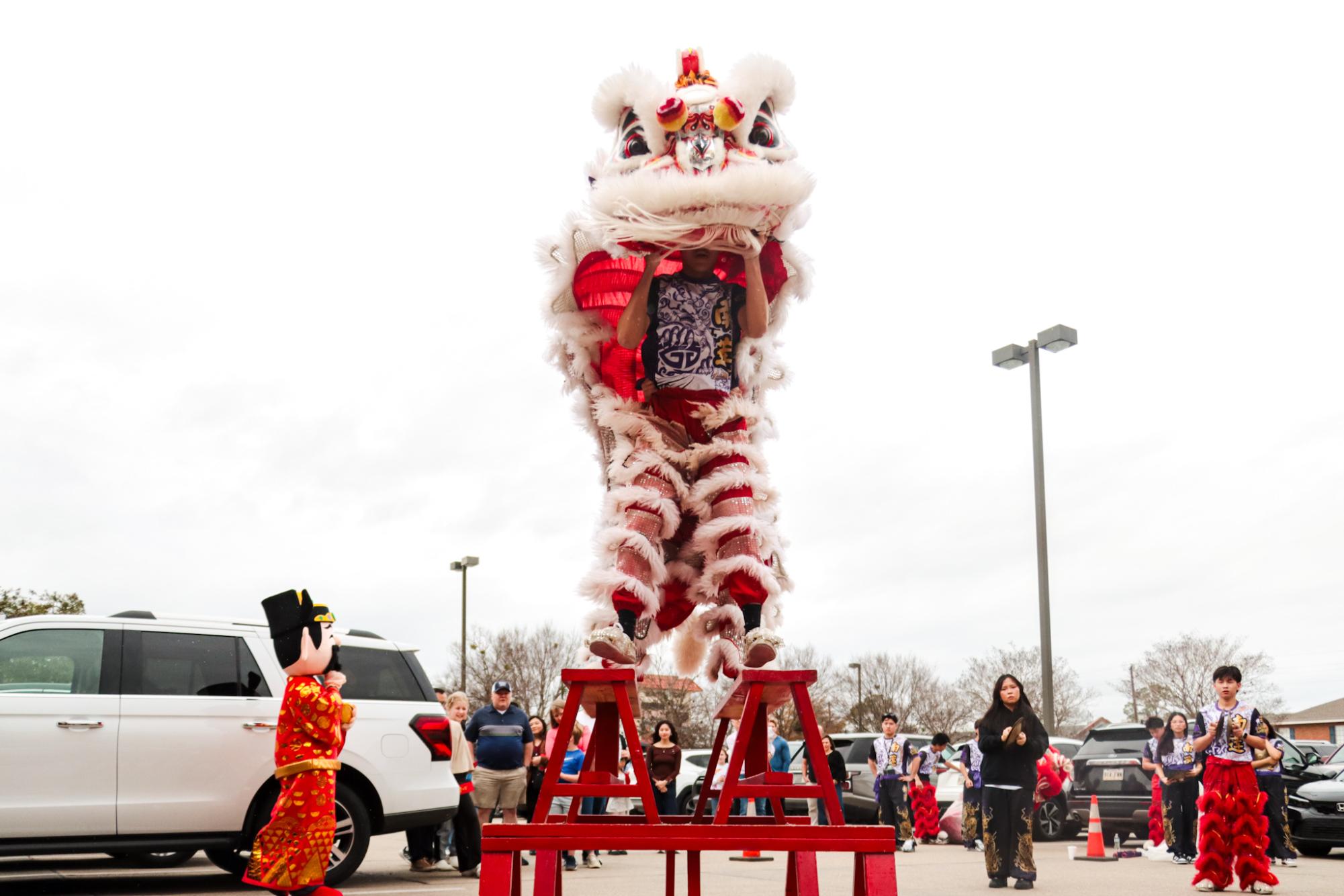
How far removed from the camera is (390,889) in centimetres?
757

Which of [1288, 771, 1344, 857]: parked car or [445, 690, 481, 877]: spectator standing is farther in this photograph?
[1288, 771, 1344, 857]: parked car

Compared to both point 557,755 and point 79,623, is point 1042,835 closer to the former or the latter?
point 79,623

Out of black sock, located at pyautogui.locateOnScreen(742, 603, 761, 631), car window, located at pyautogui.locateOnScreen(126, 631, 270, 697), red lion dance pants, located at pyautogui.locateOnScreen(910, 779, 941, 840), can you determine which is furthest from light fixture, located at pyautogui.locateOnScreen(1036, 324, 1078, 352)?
black sock, located at pyautogui.locateOnScreen(742, 603, 761, 631)

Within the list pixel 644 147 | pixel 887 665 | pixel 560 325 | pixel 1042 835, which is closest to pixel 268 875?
pixel 560 325

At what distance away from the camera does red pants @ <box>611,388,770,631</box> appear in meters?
4.16

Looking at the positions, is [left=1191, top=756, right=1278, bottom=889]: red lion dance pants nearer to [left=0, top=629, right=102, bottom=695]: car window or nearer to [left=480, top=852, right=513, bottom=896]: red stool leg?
[left=480, top=852, right=513, bottom=896]: red stool leg

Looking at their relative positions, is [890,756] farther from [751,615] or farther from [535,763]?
[751,615]

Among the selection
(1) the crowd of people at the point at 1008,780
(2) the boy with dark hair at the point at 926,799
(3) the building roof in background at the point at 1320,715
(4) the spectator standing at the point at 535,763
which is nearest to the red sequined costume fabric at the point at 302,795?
(1) the crowd of people at the point at 1008,780

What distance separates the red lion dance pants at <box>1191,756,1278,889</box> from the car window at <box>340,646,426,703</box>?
5.37m

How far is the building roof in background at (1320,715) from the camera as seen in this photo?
70.5 metres

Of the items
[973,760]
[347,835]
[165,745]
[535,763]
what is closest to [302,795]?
[165,745]

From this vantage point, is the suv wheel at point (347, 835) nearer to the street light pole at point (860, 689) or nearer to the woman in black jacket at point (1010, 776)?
the woman in black jacket at point (1010, 776)

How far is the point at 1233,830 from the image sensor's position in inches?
315

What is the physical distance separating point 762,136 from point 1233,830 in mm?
6211
